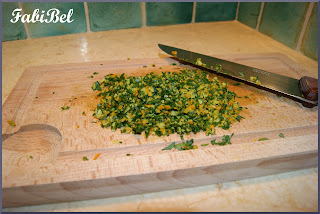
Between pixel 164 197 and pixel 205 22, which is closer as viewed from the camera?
pixel 164 197

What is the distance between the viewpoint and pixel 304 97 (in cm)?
105

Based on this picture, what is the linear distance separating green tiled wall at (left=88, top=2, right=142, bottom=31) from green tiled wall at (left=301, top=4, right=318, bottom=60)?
1.17 metres

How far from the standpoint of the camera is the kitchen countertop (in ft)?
2.51

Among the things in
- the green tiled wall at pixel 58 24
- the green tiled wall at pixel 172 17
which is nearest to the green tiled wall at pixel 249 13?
the green tiled wall at pixel 172 17

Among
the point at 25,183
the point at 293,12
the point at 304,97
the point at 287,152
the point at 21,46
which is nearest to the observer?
the point at 25,183

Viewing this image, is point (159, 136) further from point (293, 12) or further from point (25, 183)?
point (293, 12)

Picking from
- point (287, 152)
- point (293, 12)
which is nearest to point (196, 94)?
point (287, 152)

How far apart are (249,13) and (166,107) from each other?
1.52 meters

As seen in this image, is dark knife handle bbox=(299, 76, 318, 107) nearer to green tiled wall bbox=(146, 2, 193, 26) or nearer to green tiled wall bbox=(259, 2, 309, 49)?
green tiled wall bbox=(259, 2, 309, 49)

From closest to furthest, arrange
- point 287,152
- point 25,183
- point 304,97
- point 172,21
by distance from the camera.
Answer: point 25,183 < point 287,152 < point 304,97 < point 172,21

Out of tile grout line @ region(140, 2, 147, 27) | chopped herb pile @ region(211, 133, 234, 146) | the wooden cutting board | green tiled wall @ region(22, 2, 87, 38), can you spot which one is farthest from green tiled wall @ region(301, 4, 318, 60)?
green tiled wall @ region(22, 2, 87, 38)

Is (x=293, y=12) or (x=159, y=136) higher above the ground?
(x=293, y=12)

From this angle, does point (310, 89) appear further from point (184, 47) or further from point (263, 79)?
point (184, 47)

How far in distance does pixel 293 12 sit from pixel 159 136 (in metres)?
1.34
